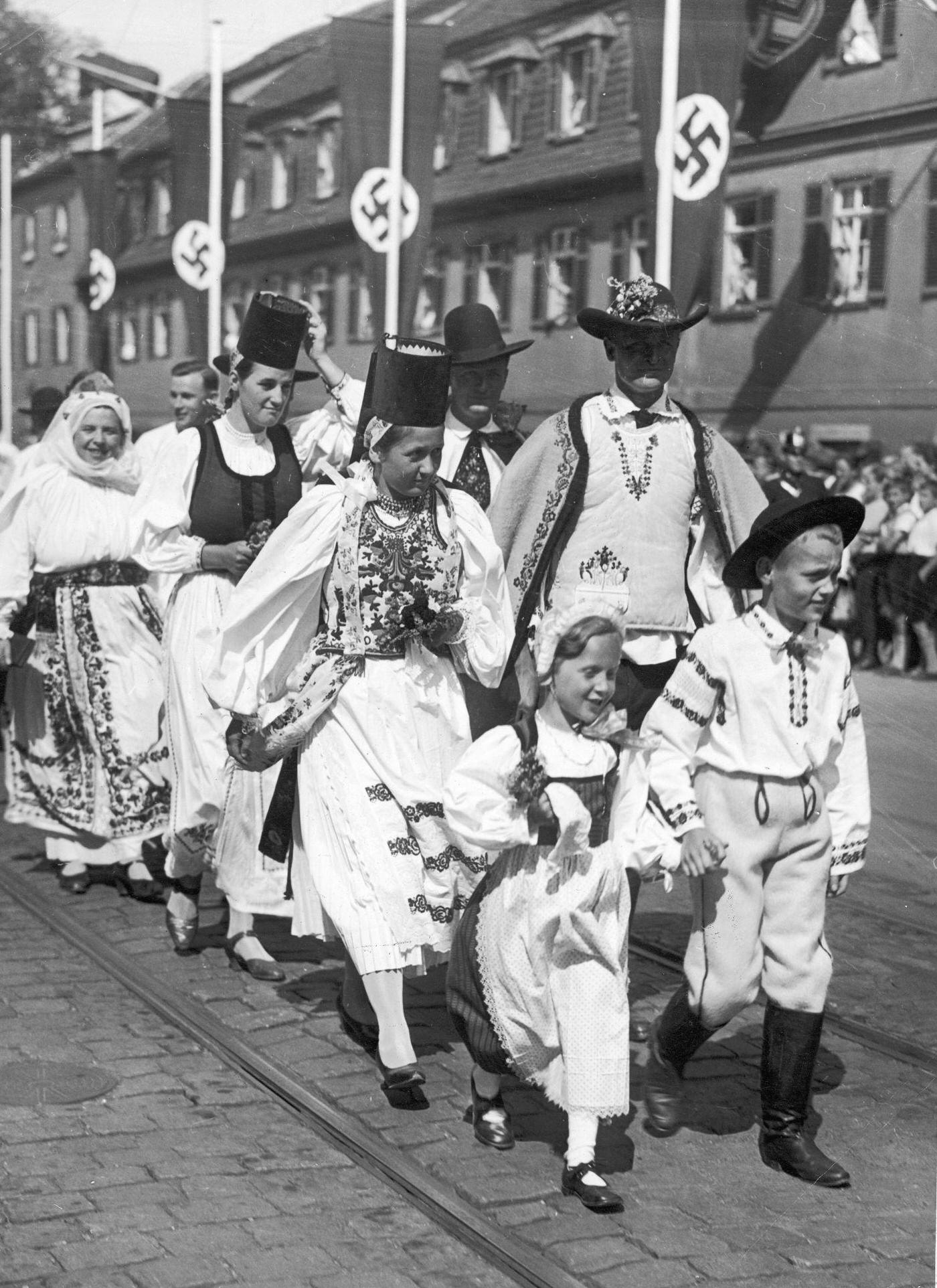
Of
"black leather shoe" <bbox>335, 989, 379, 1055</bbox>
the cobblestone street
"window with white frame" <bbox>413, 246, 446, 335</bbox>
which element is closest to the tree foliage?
"window with white frame" <bbox>413, 246, 446, 335</bbox>

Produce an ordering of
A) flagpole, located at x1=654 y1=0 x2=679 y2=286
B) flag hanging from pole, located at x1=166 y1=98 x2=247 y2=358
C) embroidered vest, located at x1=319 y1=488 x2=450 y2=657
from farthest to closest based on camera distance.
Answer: flag hanging from pole, located at x1=166 y1=98 x2=247 y2=358 → flagpole, located at x1=654 y1=0 x2=679 y2=286 → embroidered vest, located at x1=319 y1=488 x2=450 y2=657

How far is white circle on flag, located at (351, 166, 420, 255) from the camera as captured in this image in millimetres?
10109

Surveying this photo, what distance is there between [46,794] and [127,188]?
5.50 metres

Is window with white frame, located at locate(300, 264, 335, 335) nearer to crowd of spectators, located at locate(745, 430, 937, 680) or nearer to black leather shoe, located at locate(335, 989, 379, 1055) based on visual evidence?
black leather shoe, located at locate(335, 989, 379, 1055)

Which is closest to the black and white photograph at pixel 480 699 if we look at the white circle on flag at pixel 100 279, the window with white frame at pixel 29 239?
the white circle on flag at pixel 100 279

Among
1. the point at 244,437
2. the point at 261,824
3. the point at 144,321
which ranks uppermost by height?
the point at 144,321

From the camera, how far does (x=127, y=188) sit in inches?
480

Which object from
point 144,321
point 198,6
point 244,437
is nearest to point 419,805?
point 244,437

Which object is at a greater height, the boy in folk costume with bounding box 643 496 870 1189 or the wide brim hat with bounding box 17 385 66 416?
the wide brim hat with bounding box 17 385 66 416

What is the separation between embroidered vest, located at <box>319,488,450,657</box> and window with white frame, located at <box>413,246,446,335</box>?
4372 mm

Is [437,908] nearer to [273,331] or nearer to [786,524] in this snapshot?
[786,524]

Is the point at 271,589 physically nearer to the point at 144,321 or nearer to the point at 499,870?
the point at 499,870

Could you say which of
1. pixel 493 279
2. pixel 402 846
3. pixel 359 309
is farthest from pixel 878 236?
pixel 402 846

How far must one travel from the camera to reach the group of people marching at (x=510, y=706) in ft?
14.6
